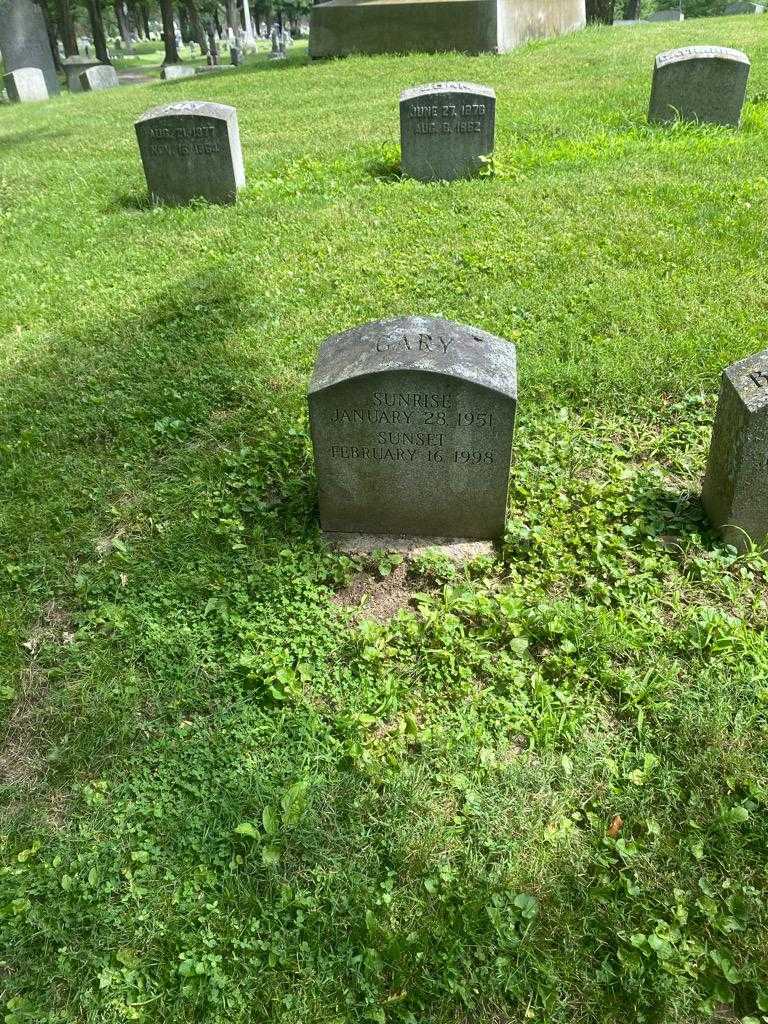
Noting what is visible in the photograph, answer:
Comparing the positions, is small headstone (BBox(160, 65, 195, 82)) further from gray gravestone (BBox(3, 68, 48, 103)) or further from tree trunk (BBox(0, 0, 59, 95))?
gray gravestone (BBox(3, 68, 48, 103))

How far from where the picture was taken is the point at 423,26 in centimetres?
1641

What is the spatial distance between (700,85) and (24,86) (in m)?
19.5

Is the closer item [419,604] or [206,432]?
[419,604]

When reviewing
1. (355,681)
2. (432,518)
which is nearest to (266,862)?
(355,681)

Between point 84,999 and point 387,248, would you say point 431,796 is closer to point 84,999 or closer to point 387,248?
point 84,999

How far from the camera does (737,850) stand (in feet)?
8.55

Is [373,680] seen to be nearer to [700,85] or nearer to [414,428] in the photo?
[414,428]

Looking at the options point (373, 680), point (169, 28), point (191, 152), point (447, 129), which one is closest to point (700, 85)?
point (447, 129)

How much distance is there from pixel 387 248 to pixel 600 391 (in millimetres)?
3037

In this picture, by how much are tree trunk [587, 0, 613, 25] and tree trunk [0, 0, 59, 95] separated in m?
16.8

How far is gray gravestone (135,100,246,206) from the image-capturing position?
8.55m

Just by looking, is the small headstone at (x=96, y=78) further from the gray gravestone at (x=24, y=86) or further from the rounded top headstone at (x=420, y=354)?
the rounded top headstone at (x=420, y=354)

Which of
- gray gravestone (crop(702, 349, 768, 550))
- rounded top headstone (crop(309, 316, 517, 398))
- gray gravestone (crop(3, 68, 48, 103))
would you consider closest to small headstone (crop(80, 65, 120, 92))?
gray gravestone (crop(3, 68, 48, 103))

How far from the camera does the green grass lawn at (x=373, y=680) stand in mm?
2436
